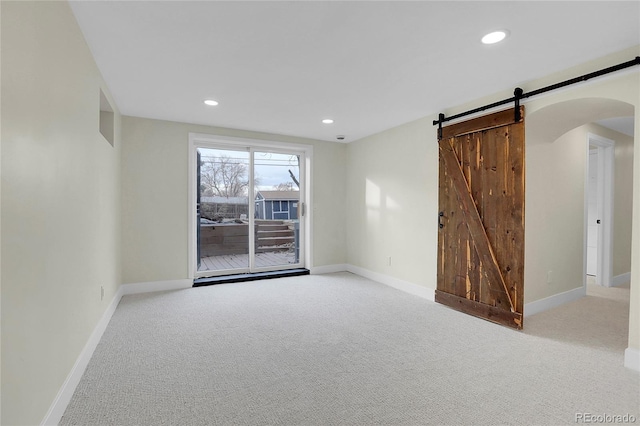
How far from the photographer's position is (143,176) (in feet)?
14.0

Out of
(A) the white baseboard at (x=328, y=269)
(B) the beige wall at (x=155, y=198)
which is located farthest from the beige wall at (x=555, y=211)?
(B) the beige wall at (x=155, y=198)

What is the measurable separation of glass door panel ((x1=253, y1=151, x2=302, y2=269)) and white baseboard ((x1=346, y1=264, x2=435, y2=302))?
112cm

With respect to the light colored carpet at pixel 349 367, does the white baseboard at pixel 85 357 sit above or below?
above

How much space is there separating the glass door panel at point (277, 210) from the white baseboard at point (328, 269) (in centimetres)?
33

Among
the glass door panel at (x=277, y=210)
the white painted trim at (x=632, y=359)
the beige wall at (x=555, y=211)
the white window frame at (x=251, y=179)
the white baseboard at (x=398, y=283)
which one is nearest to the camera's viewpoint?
the white painted trim at (x=632, y=359)

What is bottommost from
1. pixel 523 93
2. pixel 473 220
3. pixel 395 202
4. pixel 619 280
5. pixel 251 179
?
pixel 619 280

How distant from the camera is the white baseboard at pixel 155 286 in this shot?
417cm

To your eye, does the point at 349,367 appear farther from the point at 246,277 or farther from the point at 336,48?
the point at 246,277

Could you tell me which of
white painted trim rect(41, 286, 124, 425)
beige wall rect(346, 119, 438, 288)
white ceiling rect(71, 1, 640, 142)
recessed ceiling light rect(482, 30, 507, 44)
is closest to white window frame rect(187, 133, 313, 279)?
beige wall rect(346, 119, 438, 288)

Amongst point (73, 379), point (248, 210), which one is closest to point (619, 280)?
point (248, 210)

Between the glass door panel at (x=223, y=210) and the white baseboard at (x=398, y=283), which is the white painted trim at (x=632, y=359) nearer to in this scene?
the white baseboard at (x=398, y=283)

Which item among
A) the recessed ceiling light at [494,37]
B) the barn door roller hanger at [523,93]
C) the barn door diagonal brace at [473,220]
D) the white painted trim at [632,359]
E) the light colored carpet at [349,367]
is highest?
the recessed ceiling light at [494,37]

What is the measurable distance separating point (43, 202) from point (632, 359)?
3943 mm

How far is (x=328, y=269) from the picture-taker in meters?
5.64
